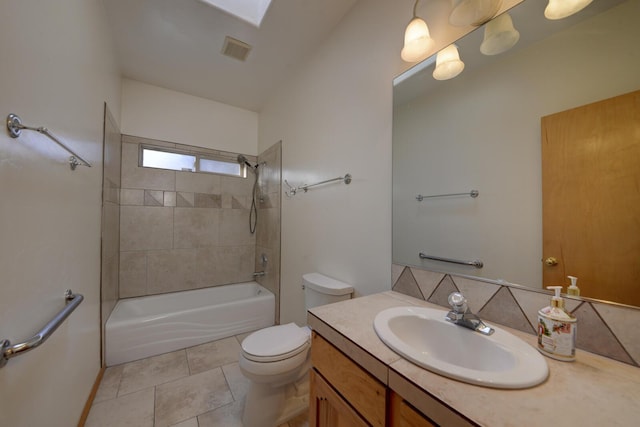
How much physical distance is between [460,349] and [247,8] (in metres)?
2.44

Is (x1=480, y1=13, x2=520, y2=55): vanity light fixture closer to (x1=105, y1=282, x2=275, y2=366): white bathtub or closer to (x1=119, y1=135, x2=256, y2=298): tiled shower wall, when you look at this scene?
(x1=105, y1=282, x2=275, y2=366): white bathtub

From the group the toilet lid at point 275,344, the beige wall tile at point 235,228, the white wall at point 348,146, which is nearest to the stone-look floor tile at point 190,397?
the toilet lid at point 275,344

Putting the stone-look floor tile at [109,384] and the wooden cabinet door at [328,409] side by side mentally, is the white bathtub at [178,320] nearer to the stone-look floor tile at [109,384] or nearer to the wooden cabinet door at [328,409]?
the stone-look floor tile at [109,384]

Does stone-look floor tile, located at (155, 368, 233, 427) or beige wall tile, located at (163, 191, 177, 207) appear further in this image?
beige wall tile, located at (163, 191, 177, 207)

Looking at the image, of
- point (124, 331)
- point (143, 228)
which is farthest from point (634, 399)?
point (143, 228)

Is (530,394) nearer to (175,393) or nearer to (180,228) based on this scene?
(175,393)

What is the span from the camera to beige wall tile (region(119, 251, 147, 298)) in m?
2.44

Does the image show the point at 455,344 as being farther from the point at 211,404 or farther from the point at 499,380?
the point at 211,404

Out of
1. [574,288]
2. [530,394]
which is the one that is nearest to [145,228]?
[530,394]

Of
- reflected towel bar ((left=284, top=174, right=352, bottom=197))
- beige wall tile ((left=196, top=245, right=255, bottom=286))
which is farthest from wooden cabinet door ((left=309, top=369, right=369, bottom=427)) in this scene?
beige wall tile ((left=196, top=245, right=255, bottom=286))

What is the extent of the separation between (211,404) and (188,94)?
3.08m

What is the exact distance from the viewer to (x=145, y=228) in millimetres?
2545

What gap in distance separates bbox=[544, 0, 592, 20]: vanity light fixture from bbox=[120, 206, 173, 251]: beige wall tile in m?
3.21

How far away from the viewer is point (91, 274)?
1509 millimetres
